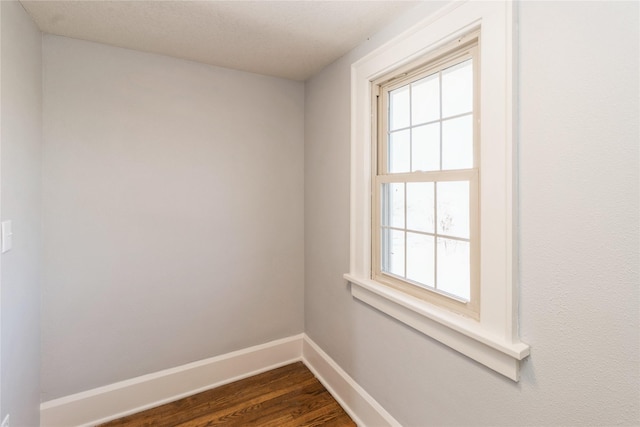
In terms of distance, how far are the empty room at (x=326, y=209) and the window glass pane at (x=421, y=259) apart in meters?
0.02

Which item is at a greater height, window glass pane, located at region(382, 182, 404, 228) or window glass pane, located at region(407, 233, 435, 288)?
window glass pane, located at region(382, 182, 404, 228)

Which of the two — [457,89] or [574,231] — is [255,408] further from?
[457,89]

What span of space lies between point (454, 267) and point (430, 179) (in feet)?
1.45

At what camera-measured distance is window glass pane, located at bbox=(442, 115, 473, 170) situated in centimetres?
137

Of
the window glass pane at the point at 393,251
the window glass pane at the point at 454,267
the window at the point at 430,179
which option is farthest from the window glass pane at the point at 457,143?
the window glass pane at the point at 393,251

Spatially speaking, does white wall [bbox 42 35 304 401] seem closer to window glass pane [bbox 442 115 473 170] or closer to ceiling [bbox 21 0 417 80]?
ceiling [bbox 21 0 417 80]

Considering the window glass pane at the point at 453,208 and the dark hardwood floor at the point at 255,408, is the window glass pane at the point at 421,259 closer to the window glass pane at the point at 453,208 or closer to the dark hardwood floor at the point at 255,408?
the window glass pane at the point at 453,208

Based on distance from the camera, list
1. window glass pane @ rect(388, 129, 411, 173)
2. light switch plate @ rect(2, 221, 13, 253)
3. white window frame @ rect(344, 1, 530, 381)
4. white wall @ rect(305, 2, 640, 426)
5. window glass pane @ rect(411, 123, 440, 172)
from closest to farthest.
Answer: white wall @ rect(305, 2, 640, 426) < white window frame @ rect(344, 1, 530, 381) < light switch plate @ rect(2, 221, 13, 253) < window glass pane @ rect(411, 123, 440, 172) < window glass pane @ rect(388, 129, 411, 173)

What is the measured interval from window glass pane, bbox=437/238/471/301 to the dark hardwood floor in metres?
1.15

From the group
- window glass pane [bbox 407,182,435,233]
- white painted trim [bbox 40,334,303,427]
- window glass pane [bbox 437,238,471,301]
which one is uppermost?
window glass pane [bbox 407,182,435,233]

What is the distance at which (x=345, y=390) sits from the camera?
206 cm

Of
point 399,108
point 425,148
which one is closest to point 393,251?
point 425,148

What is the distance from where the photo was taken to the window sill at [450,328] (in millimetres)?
1129

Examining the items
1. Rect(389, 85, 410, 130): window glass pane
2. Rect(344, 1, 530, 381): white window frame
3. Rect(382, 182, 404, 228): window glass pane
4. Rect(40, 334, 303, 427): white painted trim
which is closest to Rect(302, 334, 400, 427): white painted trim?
Rect(40, 334, 303, 427): white painted trim
